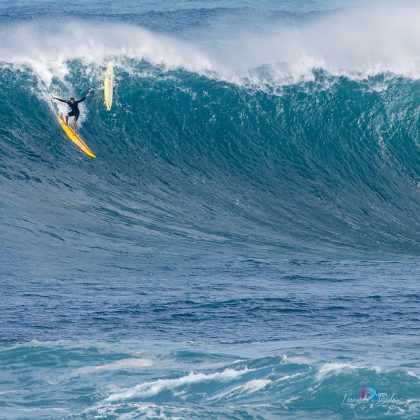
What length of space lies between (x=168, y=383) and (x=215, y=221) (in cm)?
980

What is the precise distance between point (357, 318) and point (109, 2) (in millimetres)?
37222

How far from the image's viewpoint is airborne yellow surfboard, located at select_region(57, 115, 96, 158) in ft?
91.5

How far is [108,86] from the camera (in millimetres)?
30250

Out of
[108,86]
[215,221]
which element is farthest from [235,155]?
[108,86]

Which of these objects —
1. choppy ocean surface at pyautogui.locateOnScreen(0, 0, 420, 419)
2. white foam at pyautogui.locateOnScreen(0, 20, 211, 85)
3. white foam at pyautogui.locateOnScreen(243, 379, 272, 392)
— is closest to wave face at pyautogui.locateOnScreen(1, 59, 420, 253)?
choppy ocean surface at pyautogui.locateOnScreen(0, 0, 420, 419)

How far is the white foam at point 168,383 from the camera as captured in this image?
603 inches

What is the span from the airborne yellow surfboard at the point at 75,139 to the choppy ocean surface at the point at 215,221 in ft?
0.86

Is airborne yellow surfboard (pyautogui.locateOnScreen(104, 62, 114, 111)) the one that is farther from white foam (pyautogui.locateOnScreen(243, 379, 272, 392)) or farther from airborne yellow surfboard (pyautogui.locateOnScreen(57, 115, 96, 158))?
white foam (pyautogui.locateOnScreen(243, 379, 272, 392))

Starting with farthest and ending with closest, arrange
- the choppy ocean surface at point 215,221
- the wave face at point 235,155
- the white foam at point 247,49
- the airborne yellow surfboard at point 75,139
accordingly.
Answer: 1. the white foam at point 247,49
2. the airborne yellow surfboard at point 75,139
3. the wave face at point 235,155
4. the choppy ocean surface at point 215,221

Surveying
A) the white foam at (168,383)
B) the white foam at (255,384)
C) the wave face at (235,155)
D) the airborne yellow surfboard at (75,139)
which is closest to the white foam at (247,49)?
the wave face at (235,155)

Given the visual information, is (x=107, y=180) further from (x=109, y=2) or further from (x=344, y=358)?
(x=109, y=2)

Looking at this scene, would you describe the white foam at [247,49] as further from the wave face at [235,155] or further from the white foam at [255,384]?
the white foam at [255,384]

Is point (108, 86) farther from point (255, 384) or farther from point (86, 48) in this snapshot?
point (255, 384)

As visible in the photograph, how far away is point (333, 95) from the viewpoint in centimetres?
3156
